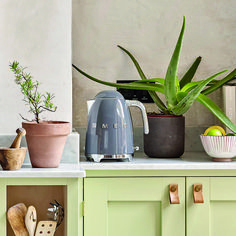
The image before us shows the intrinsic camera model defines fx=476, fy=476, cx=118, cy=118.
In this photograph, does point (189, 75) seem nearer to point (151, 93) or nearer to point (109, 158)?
point (151, 93)

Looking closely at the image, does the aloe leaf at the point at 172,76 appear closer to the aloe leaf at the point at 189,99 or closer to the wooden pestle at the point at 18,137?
the aloe leaf at the point at 189,99

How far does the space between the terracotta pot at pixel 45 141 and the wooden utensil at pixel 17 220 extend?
20 centimetres

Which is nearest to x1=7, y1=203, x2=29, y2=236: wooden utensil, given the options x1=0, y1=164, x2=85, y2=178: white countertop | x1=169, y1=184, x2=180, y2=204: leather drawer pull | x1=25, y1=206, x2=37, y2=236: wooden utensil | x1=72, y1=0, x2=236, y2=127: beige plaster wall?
x1=25, y1=206, x2=37, y2=236: wooden utensil

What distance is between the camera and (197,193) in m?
2.04

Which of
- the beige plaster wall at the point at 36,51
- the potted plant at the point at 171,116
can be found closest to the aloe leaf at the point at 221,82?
the potted plant at the point at 171,116

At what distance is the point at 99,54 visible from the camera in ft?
8.38

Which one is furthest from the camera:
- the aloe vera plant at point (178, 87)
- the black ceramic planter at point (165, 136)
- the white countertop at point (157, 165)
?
the black ceramic planter at point (165, 136)

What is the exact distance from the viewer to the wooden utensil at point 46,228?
193cm

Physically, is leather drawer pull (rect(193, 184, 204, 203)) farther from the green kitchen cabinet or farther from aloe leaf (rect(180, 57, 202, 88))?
aloe leaf (rect(180, 57, 202, 88))

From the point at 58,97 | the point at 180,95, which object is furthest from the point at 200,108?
the point at 58,97

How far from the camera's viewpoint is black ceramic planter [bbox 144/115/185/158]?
7.42 ft

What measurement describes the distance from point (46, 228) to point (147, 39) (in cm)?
116

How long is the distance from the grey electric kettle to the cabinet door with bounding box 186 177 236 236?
33cm

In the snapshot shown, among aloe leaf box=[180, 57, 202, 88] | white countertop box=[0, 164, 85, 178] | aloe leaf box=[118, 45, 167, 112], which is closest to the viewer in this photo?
white countertop box=[0, 164, 85, 178]
